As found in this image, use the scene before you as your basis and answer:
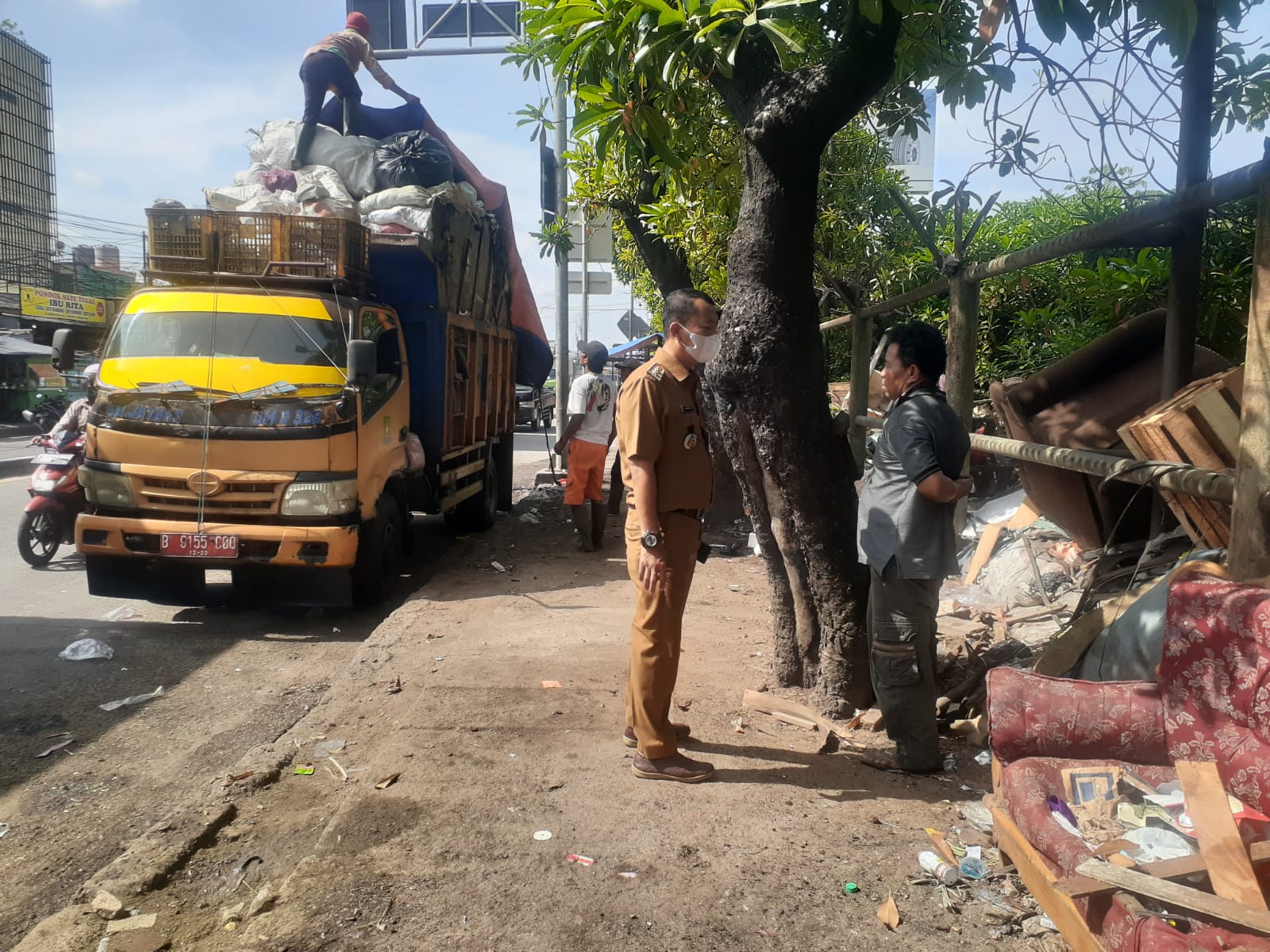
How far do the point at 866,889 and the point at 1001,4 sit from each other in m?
3.98

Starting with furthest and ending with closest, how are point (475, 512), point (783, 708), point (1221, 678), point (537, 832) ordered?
point (475, 512)
point (783, 708)
point (537, 832)
point (1221, 678)

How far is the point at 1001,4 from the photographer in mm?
4434

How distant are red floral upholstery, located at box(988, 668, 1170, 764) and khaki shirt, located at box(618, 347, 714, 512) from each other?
1.34 metres

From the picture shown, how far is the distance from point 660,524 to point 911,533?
3.15ft

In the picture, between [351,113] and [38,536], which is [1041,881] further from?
[351,113]

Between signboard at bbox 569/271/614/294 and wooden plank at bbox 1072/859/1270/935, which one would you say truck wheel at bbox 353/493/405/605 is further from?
signboard at bbox 569/271/614/294

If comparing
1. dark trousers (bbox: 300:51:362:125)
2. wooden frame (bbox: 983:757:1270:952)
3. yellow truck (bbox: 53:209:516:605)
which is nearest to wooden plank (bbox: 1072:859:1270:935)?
wooden frame (bbox: 983:757:1270:952)

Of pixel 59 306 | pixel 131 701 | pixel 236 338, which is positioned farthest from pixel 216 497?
pixel 59 306

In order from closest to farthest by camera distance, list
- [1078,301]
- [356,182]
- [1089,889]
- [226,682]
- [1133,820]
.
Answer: [1089,889] → [1133,820] → [226,682] → [1078,301] → [356,182]

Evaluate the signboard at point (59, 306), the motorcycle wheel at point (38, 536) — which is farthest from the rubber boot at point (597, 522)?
the signboard at point (59, 306)

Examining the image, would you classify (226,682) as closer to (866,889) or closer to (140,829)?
(140,829)

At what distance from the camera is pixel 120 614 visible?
21.9 ft

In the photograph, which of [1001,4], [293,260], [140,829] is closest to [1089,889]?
[140,829]

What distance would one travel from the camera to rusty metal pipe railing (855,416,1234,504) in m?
2.59
